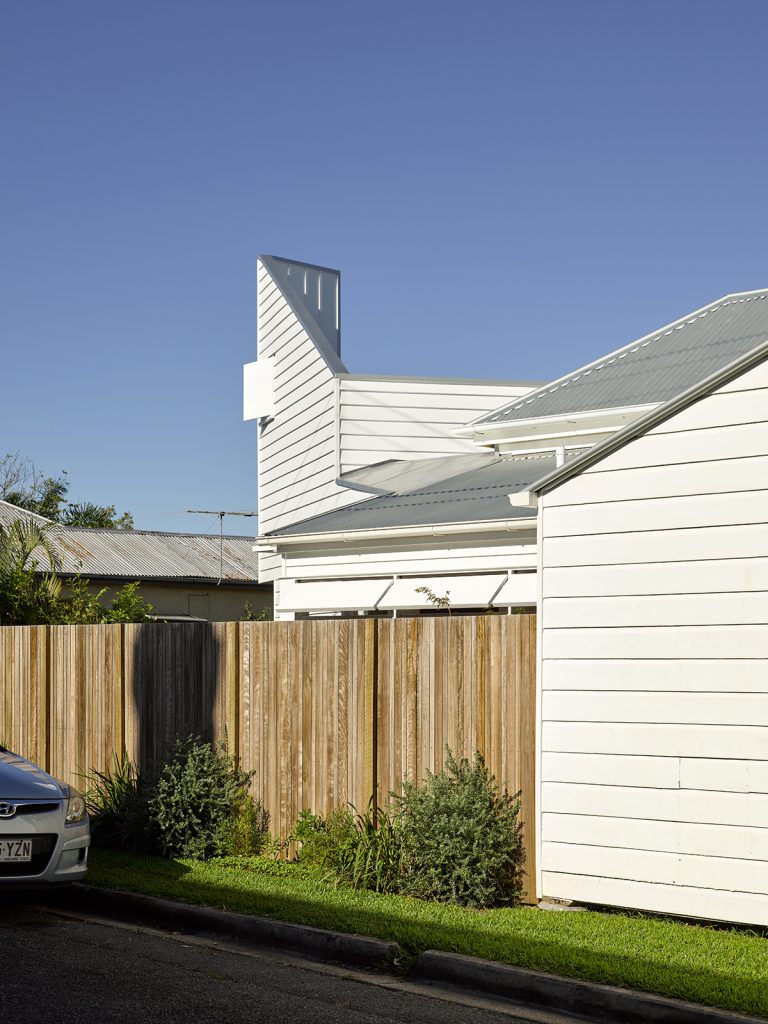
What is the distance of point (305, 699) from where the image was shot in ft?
33.8

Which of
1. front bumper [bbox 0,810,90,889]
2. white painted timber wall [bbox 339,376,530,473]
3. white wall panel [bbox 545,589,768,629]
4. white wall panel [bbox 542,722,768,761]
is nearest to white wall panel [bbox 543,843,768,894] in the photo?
white wall panel [bbox 542,722,768,761]

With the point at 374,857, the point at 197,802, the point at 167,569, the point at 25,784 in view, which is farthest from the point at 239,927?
the point at 167,569

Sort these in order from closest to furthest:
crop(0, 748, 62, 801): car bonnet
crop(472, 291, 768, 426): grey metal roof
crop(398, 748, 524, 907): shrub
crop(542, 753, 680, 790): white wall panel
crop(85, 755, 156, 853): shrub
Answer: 1. crop(542, 753, 680, 790): white wall panel
2. crop(398, 748, 524, 907): shrub
3. crop(0, 748, 62, 801): car bonnet
4. crop(85, 755, 156, 853): shrub
5. crop(472, 291, 768, 426): grey metal roof

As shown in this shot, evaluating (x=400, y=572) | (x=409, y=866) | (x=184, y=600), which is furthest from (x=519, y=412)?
(x=184, y=600)

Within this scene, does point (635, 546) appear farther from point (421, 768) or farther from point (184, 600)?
point (184, 600)

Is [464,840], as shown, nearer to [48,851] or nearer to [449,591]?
[48,851]

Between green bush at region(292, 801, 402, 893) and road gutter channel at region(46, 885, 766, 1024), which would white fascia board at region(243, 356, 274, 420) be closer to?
green bush at region(292, 801, 402, 893)

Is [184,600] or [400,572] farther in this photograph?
[184,600]

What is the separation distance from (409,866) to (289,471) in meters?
12.3

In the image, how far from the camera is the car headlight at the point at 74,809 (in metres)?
9.03

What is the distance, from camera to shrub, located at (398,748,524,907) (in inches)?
332

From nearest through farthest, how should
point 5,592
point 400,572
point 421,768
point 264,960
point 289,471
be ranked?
point 264,960, point 421,768, point 400,572, point 5,592, point 289,471

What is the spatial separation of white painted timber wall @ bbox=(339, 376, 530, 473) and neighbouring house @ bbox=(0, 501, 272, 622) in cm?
1331

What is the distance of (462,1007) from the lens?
6441mm
